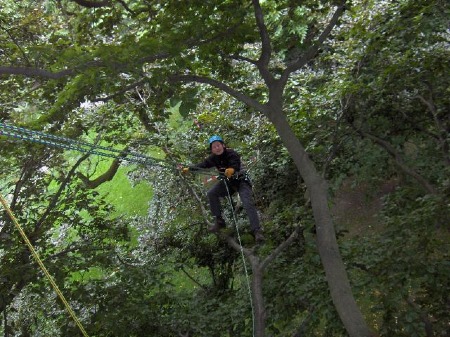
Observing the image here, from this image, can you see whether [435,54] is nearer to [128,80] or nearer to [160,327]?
[128,80]

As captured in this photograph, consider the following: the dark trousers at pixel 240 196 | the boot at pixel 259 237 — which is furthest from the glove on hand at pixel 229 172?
the boot at pixel 259 237

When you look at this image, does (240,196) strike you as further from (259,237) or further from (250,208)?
(259,237)

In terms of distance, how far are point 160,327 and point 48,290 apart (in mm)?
1458

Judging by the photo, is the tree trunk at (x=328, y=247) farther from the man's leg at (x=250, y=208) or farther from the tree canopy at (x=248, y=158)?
the man's leg at (x=250, y=208)

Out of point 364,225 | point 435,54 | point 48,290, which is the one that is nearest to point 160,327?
point 48,290

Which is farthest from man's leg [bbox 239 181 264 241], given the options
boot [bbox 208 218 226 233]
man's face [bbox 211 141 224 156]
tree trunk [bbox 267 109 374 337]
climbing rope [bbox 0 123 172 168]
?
climbing rope [bbox 0 123 172 168]

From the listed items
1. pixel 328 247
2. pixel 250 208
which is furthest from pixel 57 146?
pixel 250 208

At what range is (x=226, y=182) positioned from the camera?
19.9 feet

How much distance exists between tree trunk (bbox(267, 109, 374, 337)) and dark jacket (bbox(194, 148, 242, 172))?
1.65 meters

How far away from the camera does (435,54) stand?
544 centimetres

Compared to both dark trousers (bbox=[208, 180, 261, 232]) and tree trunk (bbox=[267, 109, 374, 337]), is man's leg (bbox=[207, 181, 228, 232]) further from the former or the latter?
tree trunk (bbox=[267, 109, 374, 337])

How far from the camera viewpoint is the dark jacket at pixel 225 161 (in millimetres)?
6039

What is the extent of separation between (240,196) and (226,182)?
0.28 metres

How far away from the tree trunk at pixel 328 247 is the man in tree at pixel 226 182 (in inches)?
58.7
